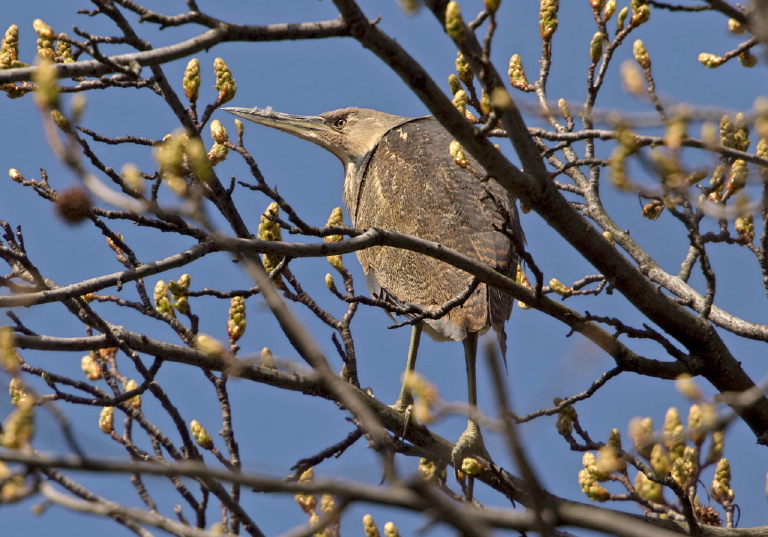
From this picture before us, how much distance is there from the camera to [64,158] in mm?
1649

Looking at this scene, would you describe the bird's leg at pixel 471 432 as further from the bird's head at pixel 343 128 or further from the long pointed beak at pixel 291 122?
the long pointed beak at pixel 291 122

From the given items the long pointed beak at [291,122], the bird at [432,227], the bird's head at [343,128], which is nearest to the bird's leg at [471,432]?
the bird at [432,227]

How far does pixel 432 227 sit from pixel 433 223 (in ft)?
0.08

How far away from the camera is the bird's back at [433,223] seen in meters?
4.65

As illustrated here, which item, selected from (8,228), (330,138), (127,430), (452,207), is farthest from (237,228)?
(330,138)

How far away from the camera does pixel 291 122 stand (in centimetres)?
684

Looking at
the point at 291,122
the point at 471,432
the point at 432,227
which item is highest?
the point at 291,122

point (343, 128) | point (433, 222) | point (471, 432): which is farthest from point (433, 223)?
point (343, 128)

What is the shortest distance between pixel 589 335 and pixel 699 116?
1.32 meters

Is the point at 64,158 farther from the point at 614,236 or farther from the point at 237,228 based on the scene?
the point at 614,236

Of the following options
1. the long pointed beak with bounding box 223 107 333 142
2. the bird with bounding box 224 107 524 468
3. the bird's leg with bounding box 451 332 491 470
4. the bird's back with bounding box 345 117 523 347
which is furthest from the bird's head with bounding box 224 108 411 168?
the bird's leg with bounding box 451 332 491 470

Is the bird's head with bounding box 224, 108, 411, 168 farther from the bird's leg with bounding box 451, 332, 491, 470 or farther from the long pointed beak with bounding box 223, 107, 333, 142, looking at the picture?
the bird's leg with bounding box 451, 332, 491, 470

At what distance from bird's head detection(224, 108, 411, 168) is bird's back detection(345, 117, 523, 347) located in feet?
2.62

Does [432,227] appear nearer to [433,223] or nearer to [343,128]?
[433,223]
